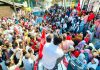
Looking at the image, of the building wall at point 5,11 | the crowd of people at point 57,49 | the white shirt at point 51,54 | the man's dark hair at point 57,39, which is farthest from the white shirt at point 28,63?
the building wall at point 5,11

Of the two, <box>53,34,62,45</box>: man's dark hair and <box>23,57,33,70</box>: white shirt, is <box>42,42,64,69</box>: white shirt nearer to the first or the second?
<box>53,34,62,45</box>: man's dark hair

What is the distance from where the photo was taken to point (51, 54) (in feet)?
→ 15.3

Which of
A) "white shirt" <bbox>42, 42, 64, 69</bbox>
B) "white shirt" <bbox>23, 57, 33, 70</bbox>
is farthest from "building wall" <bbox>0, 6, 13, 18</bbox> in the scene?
"white shirt" <bbox>42, 42, 64, 69</bbox>

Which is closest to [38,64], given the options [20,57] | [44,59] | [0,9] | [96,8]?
[44,59]

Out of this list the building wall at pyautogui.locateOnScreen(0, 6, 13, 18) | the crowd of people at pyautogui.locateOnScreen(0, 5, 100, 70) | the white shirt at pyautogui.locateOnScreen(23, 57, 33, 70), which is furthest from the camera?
the building wall at pyautogui.locateOnScreen(0, 6, 13, 18)

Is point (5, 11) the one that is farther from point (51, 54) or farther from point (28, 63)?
point (51, 54)

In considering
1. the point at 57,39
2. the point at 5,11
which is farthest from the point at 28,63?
the point at 5,11

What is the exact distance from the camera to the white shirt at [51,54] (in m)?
4.60

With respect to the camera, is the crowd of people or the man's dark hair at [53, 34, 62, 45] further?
the crowd of people

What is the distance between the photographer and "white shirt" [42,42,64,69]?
4600 millimetres

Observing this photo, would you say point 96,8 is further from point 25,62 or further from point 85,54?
point 25,62

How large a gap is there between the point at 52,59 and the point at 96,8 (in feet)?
28.1

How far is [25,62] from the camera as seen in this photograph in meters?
6.61

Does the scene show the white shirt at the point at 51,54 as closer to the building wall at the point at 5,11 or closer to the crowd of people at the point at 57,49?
the crowd of people at the point at 57,49
